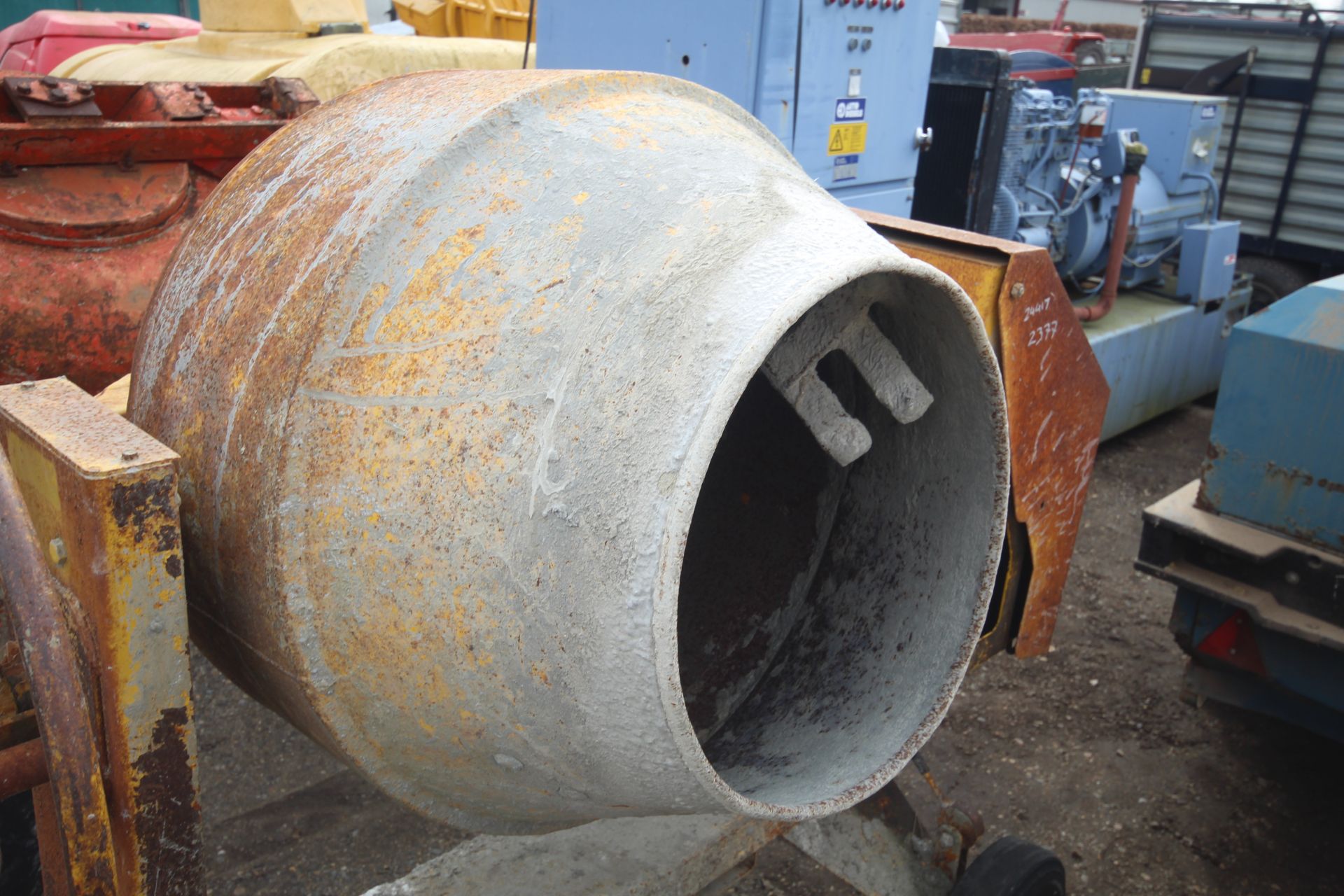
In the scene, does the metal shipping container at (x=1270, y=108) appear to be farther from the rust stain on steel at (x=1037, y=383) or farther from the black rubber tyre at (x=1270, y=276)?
the rust stain on steel at (x=1037, y=383)

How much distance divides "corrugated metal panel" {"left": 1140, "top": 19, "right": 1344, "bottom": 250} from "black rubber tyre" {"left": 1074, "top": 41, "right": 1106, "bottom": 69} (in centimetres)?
155

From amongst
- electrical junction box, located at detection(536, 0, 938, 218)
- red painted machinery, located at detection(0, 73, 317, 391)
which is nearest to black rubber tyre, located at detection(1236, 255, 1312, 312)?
electrical junction box, located at detection(536, 0, 938, 218)

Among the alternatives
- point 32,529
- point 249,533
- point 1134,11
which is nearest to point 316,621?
point 249,533

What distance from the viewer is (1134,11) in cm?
1755

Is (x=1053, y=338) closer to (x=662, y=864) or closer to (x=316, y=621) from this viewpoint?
(x=662, y=864)

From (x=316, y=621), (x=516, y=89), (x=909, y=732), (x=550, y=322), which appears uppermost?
(x=516, y=89)

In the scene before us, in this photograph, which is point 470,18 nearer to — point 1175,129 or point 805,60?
point 805,60

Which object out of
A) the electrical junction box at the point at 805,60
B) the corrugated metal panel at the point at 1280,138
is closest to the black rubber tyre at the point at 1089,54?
Result: the corrugated metal panel at the point at 1280,138

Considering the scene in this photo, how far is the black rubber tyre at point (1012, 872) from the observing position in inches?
73.7

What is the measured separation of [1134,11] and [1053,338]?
60.9 feet

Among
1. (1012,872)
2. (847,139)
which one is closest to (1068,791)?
(1012,872)

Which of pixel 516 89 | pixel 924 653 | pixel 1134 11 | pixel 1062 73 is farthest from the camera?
pixel 1134 11

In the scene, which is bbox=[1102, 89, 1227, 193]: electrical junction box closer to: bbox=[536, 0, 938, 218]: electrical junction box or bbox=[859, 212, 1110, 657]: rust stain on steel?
bbox=[536, 0, 938, 218]: electrical junction box

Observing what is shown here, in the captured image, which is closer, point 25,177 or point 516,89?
point 516,89
